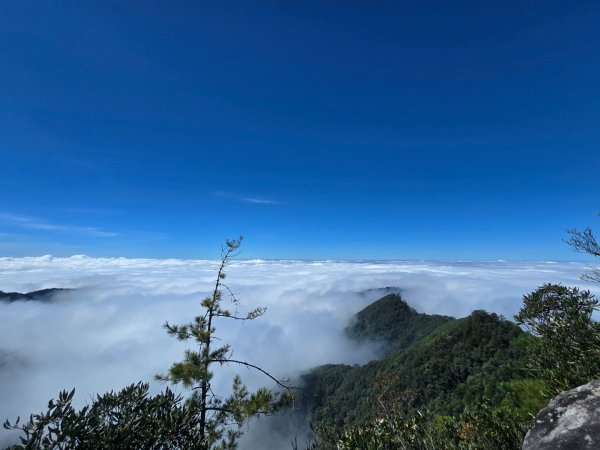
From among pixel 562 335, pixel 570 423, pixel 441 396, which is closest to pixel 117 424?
pixel 570 423

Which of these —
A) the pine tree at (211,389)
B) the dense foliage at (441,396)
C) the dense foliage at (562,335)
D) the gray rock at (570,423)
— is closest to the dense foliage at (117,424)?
the pine tree at (211,389)

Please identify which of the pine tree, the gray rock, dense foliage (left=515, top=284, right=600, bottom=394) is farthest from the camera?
dense foliage (left=515, top=284, right=600, bottom=394)

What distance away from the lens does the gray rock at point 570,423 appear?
6637mm

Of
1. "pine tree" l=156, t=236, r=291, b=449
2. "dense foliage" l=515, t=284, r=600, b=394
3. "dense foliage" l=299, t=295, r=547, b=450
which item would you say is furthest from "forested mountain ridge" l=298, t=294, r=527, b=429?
"pine tree" l=156, t=236, r=291, b=449

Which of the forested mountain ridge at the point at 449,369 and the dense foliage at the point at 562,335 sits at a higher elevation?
the dense foliage at the point at 562,335

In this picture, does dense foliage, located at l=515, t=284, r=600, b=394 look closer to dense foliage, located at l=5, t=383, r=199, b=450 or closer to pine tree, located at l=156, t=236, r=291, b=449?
pine tree, located at l=156, t=236, r=291, b=449

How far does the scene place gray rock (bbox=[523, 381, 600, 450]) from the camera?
6637 mm

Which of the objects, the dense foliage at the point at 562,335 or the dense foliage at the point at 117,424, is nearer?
the dense foliage at the point at 117,424

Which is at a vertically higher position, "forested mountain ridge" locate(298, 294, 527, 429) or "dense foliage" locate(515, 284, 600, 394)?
"dense foliage" locate(515, 284, 600, 394)

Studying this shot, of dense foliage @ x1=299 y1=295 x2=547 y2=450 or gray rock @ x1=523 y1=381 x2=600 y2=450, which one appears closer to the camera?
gray rock @ x1=523 y1=381 x2=600 y2=450

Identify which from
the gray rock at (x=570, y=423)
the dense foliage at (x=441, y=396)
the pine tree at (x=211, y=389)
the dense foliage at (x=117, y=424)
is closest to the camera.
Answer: the gray rock at (x=570, y=423)

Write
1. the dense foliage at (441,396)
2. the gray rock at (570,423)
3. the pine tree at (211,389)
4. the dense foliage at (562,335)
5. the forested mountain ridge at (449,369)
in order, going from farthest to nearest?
the forested mountain ridge at (449,369) → the dense foliage at (441,396) → the dense foliage at (562,335) → the pine tree at (211,389) → the gray rock at (570,423)

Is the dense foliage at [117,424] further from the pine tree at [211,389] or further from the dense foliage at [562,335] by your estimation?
the dense foliage at [562,335]

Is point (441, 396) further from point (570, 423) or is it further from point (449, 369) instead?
point (570, 423)
